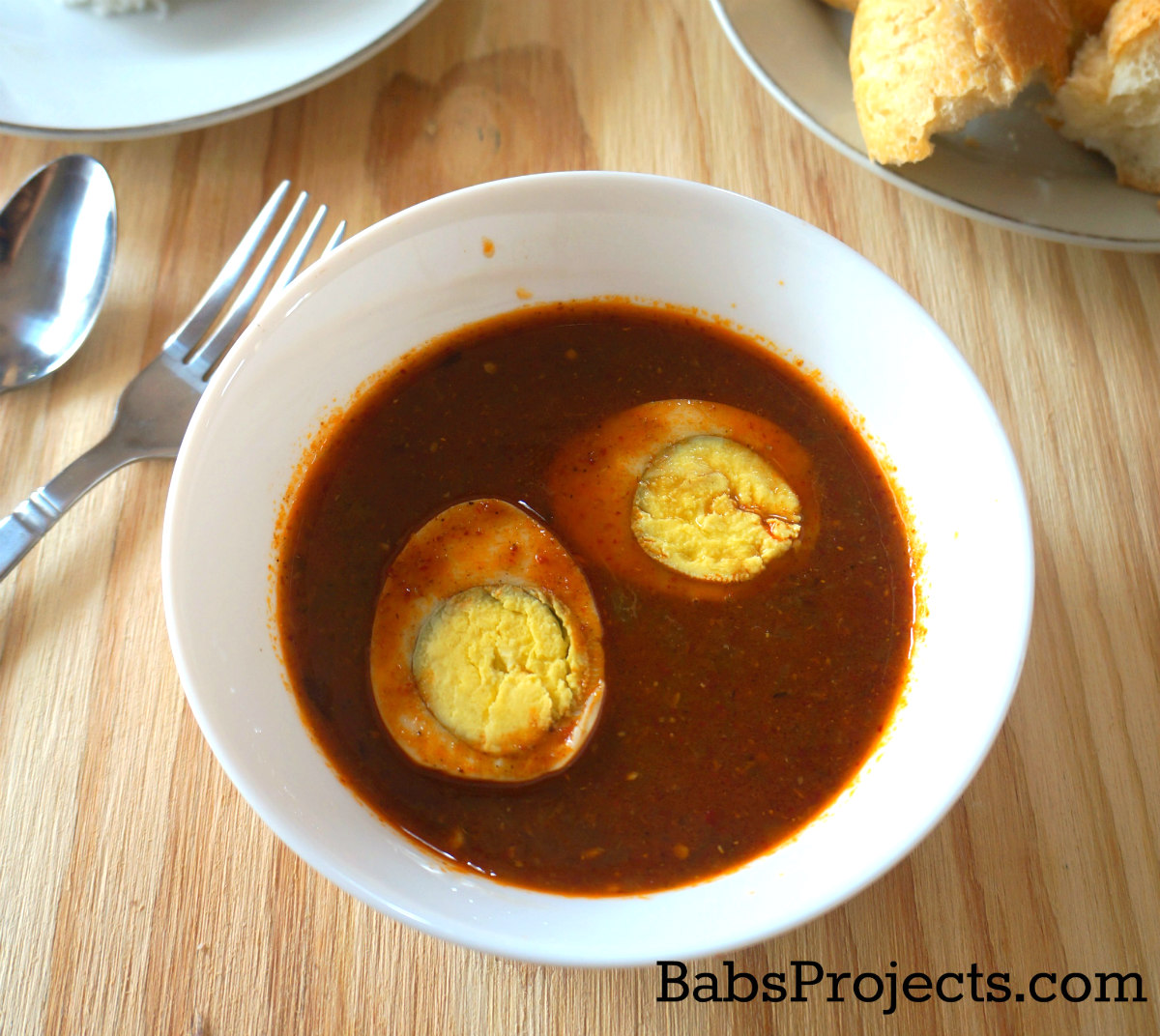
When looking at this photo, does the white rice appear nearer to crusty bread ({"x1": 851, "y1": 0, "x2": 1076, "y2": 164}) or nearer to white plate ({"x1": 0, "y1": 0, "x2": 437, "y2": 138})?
white plate ({"x1": 0, "y1": 0, "x2": 437, "y2": 138})

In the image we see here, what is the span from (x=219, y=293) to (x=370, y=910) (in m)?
0.89

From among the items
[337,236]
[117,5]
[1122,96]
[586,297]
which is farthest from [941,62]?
[117,5]

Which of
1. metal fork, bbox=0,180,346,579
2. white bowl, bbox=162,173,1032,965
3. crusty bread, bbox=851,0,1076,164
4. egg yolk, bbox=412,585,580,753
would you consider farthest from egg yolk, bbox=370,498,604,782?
crusty bread, bbox=851,0,1076,164

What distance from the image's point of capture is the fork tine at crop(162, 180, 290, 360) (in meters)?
1.40

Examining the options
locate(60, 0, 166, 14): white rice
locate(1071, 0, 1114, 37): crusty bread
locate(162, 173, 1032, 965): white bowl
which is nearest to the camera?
locate(162, 173, 1032, 965): white bowl

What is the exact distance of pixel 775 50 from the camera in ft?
4.94

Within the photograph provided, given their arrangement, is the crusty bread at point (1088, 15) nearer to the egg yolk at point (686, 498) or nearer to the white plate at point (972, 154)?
the white plate at point (972, 154)

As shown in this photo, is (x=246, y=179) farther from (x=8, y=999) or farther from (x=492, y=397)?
(x=8, y=999)

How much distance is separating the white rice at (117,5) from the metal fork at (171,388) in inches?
19.2

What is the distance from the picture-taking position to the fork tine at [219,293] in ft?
4.59

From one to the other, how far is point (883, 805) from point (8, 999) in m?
1.08

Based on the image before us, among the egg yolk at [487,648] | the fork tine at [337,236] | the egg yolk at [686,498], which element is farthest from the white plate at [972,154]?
the egg yolk at [487,648]

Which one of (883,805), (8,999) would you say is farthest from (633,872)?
(8,999)

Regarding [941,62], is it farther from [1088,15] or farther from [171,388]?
[171,388]
